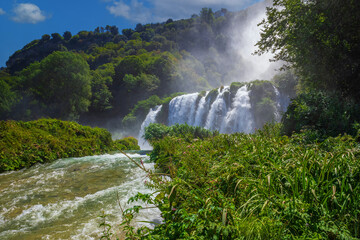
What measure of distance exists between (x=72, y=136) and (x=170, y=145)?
29.9ft

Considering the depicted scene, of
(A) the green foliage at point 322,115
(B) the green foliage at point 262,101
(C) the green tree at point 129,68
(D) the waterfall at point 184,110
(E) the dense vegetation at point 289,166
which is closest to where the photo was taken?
(E) the dense vegetation at point 289,166

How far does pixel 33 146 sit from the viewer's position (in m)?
9.23

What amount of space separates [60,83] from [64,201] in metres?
35.6

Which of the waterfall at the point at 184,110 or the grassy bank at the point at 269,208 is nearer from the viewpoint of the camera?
the grassy bank at the point at 269,208

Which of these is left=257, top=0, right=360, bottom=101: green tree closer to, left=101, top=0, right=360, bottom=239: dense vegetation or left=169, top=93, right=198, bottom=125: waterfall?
left=101, top=0, right=360, bottom=239: dense vegetation

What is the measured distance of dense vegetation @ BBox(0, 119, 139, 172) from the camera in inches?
320

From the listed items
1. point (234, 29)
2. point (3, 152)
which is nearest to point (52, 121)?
point (3, 152)

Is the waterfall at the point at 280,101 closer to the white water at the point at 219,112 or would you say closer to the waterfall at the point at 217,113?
the white water at the point at 219,112

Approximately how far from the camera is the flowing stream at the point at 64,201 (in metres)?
3.24

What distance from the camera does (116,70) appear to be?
52.7m

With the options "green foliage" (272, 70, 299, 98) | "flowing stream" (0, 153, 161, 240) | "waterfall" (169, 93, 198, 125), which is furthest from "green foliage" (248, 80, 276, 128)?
"flowing stream" (0, 153, 161, 240)

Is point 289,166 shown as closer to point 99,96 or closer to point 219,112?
point 219,112

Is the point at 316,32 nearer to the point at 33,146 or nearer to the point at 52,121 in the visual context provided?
the point at 33,146

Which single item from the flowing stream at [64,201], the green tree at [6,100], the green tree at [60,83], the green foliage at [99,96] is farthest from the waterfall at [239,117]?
the green tree at [6,100]
